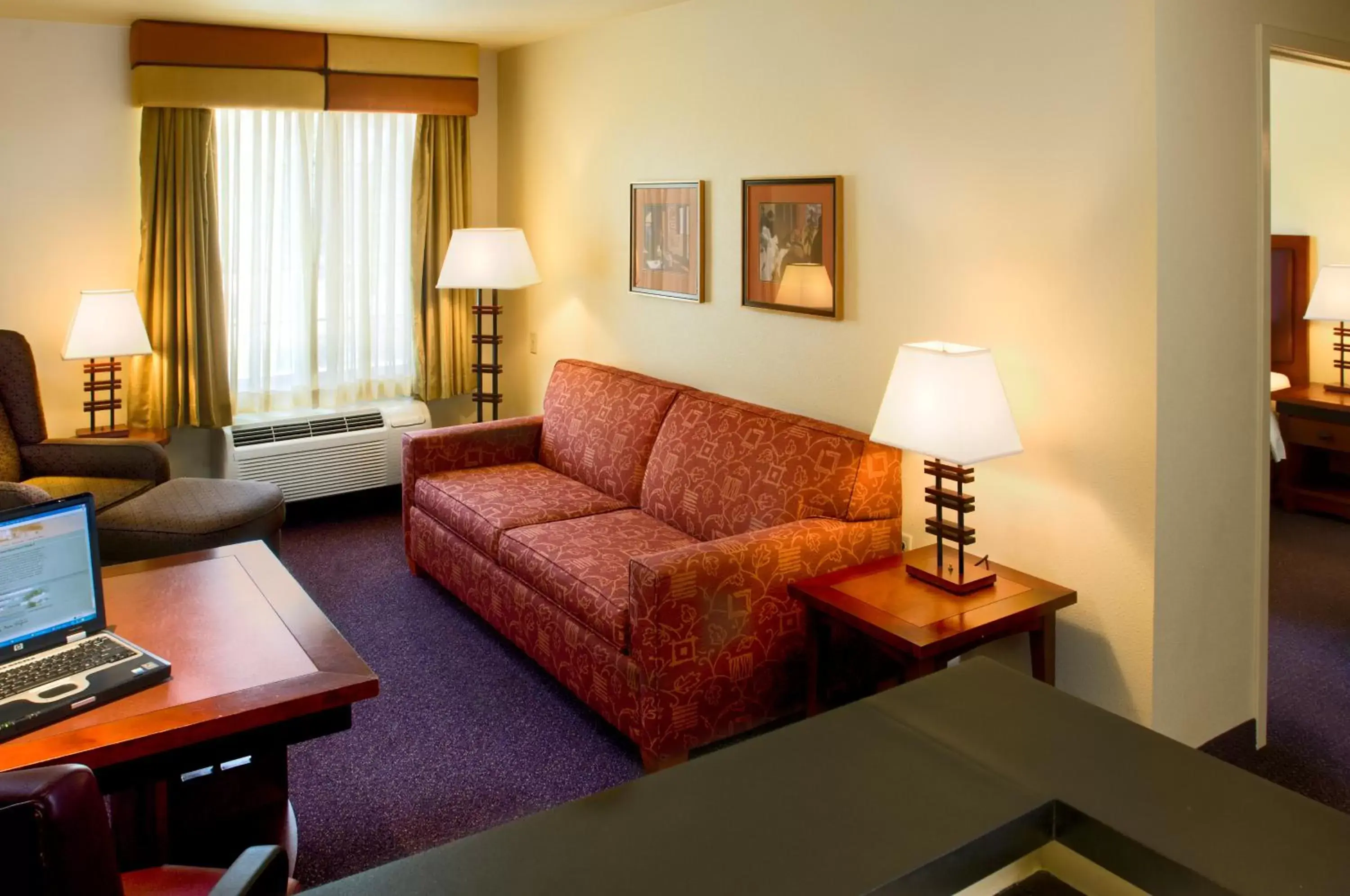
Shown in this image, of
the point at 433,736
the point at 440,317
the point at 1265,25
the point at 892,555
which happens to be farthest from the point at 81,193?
the point at 1265,25

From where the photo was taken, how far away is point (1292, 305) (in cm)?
557

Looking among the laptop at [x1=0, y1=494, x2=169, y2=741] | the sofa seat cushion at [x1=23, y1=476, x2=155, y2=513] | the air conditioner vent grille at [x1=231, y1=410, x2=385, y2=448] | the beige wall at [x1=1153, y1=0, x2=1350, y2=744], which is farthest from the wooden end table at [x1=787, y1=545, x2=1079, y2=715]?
the air conditioner vent grille at [x1=231, y1=410, x2=385, y2=448]

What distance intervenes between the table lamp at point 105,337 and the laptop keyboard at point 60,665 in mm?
2718

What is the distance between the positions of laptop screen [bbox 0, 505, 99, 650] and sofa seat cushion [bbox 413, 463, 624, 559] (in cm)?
166

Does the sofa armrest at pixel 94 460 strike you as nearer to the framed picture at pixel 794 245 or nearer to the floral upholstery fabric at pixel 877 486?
A: the framed picture at pixel 794 245

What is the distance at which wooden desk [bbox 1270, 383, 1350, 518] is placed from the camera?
16.6ft

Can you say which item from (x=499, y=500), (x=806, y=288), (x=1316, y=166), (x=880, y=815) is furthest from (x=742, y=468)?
(x=1316, y=166)

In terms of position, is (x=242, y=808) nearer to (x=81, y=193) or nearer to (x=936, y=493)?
(x=936, y=493)

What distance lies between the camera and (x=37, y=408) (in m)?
4.49

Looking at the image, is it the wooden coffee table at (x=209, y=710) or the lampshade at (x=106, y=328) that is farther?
the lampshade at (x=106, y=328)

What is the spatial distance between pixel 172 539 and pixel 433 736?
144 centimetres

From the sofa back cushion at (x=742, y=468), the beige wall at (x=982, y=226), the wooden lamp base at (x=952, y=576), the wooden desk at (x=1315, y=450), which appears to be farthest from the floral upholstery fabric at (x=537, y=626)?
the wooden desk at (x=1315, y=450)

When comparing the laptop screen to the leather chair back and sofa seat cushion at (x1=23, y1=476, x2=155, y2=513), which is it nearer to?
the leather chair back

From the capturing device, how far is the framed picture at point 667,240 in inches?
169
